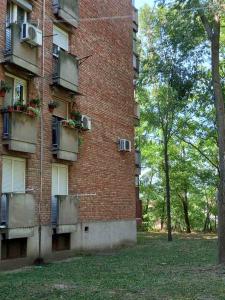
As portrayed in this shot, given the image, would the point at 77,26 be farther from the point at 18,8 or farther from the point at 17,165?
the point at 17,165

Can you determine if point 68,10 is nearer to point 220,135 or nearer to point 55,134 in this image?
point 55,134

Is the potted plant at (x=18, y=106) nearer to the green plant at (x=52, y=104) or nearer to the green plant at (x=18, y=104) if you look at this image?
the green plant at (x=18, y=104)

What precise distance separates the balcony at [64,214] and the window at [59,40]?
5.45 meters

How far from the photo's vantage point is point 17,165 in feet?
52.0

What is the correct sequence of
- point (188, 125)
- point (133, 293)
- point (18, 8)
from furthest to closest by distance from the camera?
point (188, 125) < point (18, 8) < point (133, 293)

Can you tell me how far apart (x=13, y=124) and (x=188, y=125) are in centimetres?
1933

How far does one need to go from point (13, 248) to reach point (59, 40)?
8.05 metres

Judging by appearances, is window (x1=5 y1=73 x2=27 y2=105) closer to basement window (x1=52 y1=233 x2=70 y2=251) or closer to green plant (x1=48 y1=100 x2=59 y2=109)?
green plant (x1=48 y1=100 x2=59 y2=109)

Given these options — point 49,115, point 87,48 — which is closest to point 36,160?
point 49,115

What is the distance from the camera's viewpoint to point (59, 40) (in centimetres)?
1859

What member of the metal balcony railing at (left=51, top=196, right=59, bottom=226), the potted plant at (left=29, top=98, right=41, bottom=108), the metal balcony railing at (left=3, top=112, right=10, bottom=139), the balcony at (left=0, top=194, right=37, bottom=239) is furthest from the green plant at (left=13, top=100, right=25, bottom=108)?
the metal balcony railing at (left=51, top=196, right=59, bottom=226)

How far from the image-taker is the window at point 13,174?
15248 millimetres

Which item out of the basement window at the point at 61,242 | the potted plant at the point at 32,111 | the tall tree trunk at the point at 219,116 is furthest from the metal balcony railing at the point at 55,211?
the tall tree trunk at the point at 219,116

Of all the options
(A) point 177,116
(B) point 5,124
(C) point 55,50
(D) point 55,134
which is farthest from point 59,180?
(A) point 177,116
